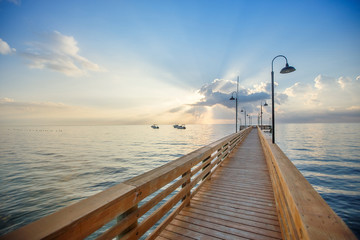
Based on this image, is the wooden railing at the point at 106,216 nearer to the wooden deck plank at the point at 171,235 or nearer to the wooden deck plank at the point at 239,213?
the wooden deck plank at the point at 171,235

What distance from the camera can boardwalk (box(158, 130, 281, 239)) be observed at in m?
2.90

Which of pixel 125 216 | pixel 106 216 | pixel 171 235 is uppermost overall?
pixel 106 216

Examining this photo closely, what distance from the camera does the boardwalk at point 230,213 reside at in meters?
2.90

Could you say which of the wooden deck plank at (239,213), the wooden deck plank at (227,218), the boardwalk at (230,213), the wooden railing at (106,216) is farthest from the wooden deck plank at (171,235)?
the wooden deck plank at (239,213)

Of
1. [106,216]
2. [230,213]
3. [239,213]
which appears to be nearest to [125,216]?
[106,216]

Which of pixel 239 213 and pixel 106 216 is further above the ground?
pixel 106 216

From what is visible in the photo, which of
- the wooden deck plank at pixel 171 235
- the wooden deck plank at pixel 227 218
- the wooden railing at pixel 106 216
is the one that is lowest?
the wooden deck plank at pixel 171 235

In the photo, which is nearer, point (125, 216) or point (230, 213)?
point (125, 216)

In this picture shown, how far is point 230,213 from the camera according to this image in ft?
11.6

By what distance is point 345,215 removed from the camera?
700 cm

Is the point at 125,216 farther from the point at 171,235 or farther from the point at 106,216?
the point at 171,235

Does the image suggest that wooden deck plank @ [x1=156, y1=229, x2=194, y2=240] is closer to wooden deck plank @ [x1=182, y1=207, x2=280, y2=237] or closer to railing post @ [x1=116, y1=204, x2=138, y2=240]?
wooden deck plank @ [x1=182, y1=207, x2=280, y2=237]

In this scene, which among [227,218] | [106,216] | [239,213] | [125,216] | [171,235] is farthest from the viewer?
[239,213]

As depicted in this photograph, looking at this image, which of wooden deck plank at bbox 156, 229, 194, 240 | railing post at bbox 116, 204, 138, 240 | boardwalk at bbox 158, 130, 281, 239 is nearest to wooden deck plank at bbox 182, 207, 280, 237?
boardwalk at bbox 158, 130, 281, 239
